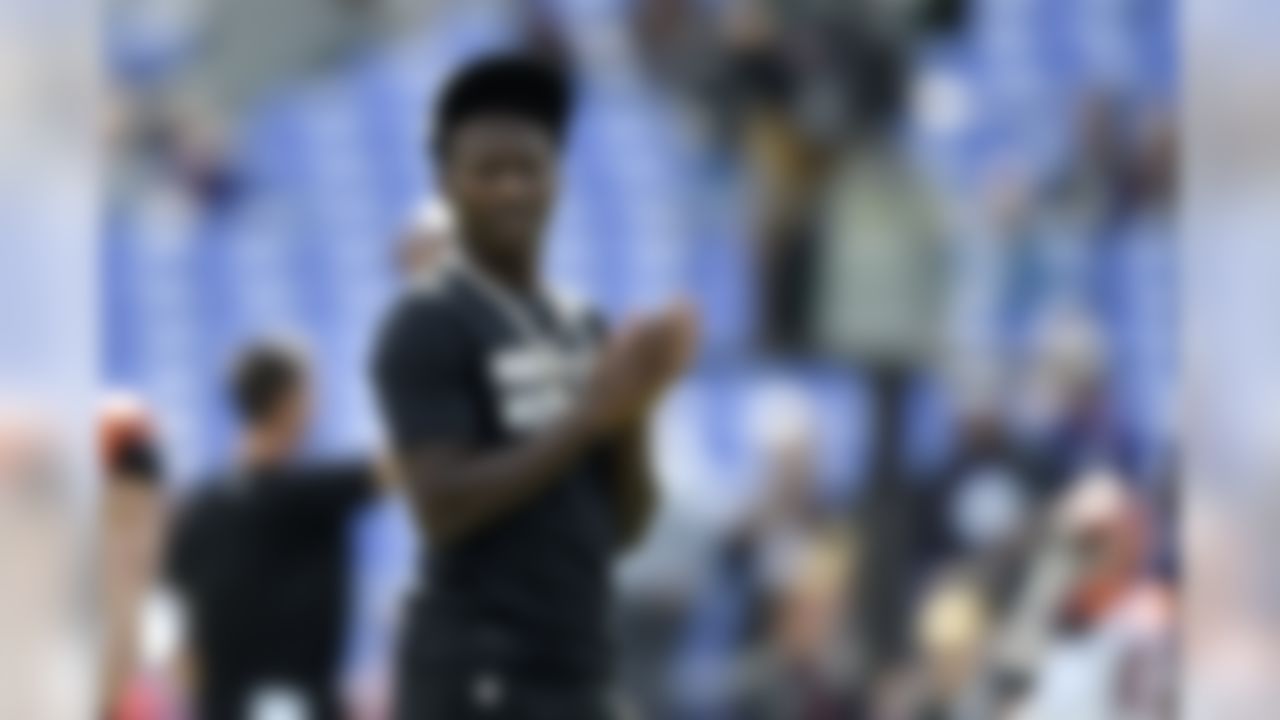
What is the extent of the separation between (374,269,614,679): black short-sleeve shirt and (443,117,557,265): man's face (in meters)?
0.04

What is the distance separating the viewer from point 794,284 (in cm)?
294

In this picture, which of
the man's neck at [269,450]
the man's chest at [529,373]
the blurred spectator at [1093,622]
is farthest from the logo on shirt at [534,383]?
the blurred spectator at [1093,622]

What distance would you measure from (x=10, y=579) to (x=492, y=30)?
709mm

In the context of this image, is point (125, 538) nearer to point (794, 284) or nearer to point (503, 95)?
point (503, 95)

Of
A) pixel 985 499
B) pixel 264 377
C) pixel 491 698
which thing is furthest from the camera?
pixel 985 499

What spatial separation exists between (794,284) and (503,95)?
333 millimetres

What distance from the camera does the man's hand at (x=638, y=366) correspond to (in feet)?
9.34

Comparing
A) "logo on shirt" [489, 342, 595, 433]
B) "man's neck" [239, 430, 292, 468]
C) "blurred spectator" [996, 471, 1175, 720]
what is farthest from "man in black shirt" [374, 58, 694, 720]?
"blurred spectator" [996, 471, 1175, 720]

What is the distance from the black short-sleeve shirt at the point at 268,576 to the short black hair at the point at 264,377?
59mm

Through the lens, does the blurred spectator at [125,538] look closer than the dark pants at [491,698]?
No

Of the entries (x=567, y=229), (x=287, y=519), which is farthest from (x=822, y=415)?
(x=287, y=519)

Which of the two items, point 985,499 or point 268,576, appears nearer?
point 268,576

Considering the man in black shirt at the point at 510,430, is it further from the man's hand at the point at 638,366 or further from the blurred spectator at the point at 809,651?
the blurred spectator at the point at 809,651

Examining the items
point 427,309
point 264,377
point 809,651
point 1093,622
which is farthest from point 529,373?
point 1093,622
